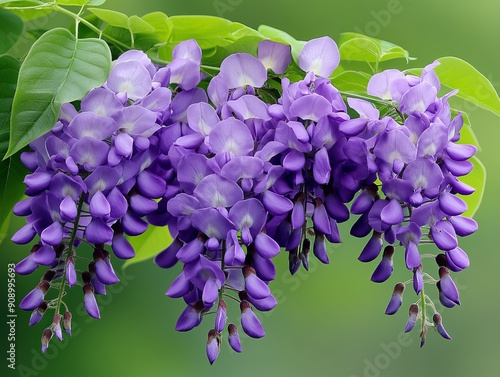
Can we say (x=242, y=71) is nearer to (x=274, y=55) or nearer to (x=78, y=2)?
(x=274, y=55)

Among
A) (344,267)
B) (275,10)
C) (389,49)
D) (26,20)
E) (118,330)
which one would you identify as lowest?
(118,330)

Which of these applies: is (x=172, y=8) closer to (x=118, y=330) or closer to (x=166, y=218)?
(x=118, y=330)

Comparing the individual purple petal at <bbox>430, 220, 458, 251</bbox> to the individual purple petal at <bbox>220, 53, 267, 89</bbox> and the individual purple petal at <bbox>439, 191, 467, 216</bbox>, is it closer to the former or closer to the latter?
the individual purple petal at <bbox>439, 191, 467, 216</bbox>

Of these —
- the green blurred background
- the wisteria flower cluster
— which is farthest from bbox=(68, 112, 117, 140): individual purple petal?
the green blurred background

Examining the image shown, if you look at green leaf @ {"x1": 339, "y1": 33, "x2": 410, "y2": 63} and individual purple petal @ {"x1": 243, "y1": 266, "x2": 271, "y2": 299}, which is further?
green leaf @ {"x1": 339, "y1": 33, "x2": 410, "y2": 63}

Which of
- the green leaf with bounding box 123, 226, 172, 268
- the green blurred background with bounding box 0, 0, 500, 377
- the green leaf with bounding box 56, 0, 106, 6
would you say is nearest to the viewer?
the green leaf with bounding box 56, 0, 106, 6

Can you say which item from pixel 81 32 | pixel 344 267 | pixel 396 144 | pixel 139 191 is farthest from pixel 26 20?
pixel 344 267
